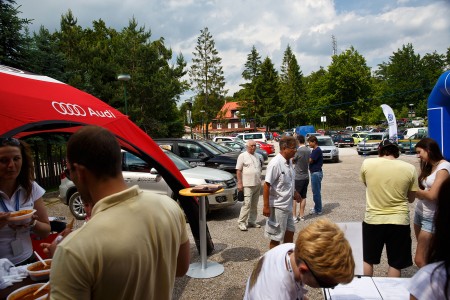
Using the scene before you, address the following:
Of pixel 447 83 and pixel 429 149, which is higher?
pixel 447 83

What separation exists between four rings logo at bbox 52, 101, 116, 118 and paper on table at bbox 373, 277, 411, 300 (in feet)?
12.2

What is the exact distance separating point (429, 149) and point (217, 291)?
329 cm

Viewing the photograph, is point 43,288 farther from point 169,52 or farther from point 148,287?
point 169,52

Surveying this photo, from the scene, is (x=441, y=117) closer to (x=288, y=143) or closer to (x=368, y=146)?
(x=288, y=143)

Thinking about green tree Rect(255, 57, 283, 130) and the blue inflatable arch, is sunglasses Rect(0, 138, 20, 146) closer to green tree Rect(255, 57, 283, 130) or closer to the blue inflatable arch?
the blue inflatable arch

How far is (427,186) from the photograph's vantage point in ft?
12.2

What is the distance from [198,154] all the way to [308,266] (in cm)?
925

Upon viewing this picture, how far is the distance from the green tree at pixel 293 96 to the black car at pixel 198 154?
5491 cm

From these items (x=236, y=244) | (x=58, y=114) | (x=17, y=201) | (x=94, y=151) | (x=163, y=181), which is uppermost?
(x=58, y=114)

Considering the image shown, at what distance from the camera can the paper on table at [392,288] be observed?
7.87ft

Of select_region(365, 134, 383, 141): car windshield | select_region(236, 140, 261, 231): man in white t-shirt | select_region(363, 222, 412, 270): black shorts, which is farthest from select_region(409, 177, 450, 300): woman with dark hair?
select_region(365, 134, 383, 141): car windshield

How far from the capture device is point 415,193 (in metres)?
3.50

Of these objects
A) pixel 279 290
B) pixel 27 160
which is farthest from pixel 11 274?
pixel 279 290

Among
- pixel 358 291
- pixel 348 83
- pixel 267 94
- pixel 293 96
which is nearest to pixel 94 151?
pixel 358 291
